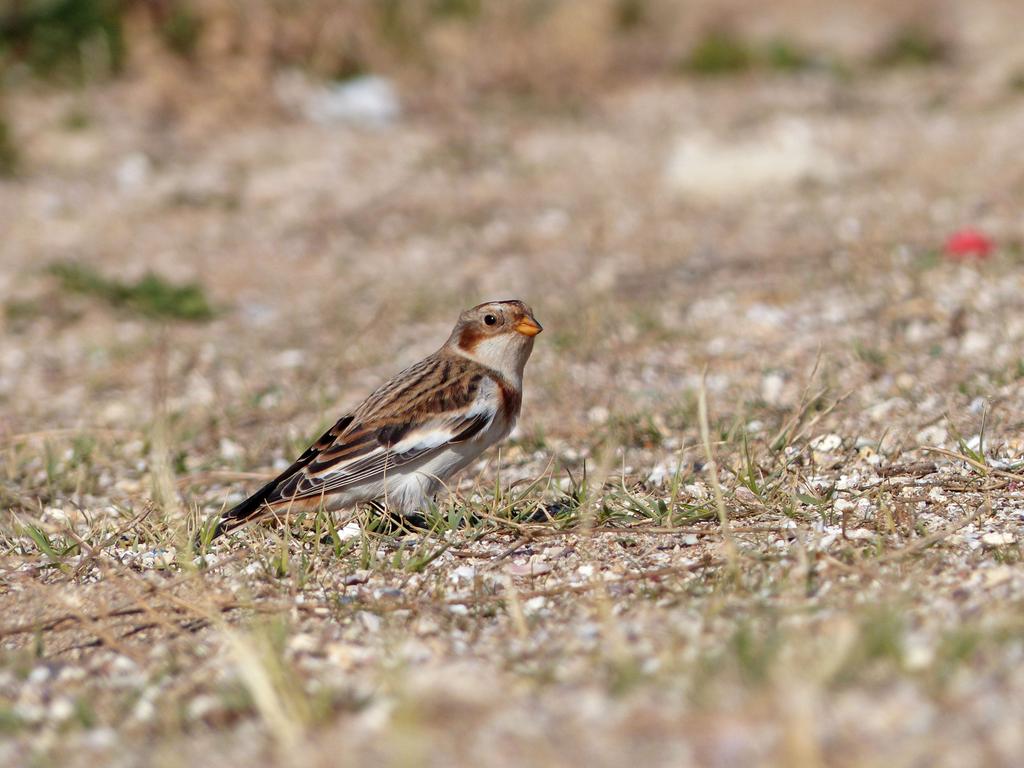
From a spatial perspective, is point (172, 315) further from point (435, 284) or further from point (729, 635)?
point (729, 635)

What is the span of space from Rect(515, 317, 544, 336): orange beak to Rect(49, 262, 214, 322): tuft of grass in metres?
2.84

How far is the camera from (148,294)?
6.73 metres

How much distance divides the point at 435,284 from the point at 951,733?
513 centimetres

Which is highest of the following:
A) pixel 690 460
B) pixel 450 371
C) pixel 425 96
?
pixel 425 96

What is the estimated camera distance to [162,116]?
9.73 metres

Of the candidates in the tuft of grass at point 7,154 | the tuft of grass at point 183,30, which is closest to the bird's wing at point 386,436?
the tuft of grass at point 7,154

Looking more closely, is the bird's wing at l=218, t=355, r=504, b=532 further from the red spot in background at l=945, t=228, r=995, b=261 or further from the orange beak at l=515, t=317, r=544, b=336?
the red spot in background at l=945, t=228, r=995, b=261

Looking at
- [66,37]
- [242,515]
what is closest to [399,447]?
[242,515]

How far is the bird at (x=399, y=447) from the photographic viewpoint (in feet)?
12.2

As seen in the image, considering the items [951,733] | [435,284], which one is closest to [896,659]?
[951,733]

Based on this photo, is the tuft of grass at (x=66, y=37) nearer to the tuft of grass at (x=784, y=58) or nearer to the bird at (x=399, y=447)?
the tuft of grass at (x=784, y=58)

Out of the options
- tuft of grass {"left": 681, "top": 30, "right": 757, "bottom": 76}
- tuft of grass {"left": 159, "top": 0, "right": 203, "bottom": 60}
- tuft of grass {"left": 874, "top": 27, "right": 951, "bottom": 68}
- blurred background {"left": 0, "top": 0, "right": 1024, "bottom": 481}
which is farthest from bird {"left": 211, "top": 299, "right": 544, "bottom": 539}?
tuft of grass {"left": 874, "top": 27, "right": 951, "bottom": 68}

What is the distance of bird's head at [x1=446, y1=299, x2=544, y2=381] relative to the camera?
423cm

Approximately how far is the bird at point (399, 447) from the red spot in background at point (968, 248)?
293cm
